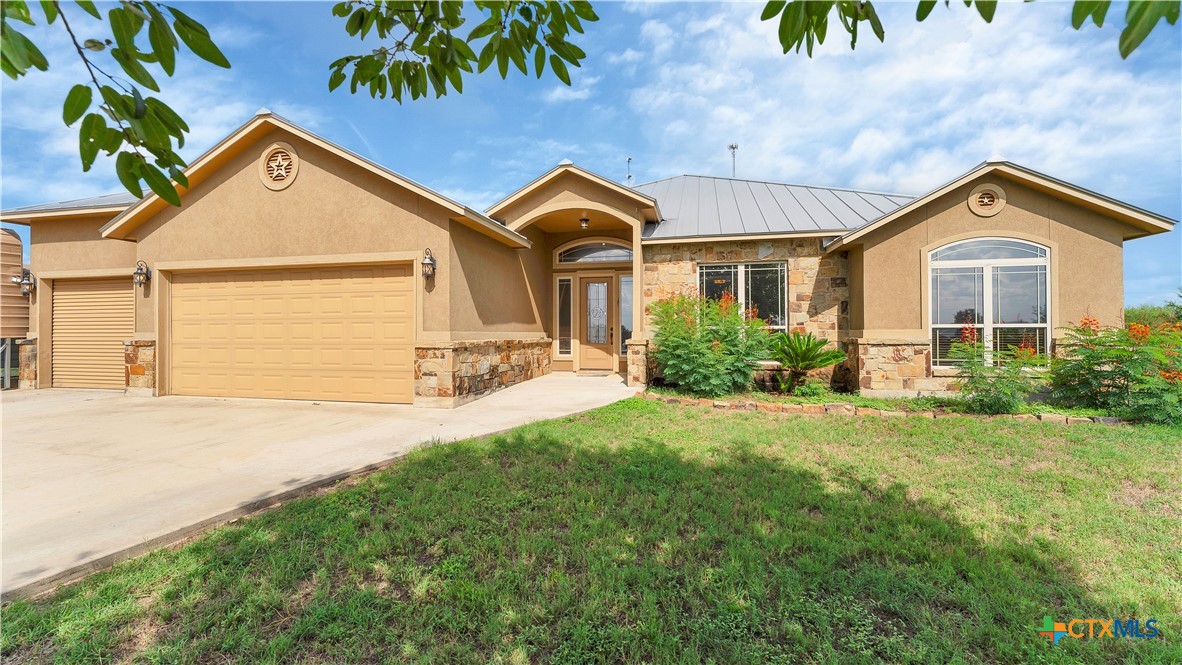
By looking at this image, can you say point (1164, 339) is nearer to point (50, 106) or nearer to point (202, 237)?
point (50, 106)

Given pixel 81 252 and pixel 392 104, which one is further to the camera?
pixel 81 252

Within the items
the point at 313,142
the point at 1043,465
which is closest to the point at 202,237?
the point at 313,142

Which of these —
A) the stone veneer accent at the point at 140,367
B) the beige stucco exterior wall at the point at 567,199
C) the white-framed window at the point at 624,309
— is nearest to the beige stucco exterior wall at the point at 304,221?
the stone veneer accent at the point at 140,367

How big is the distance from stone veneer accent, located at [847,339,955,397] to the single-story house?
0.10 feet

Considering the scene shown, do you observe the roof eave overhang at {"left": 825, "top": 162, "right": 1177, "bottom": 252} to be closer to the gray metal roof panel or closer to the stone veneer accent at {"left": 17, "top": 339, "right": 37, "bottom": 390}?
the gray metal roof panel

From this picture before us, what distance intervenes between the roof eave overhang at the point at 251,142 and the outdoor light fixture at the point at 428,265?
785 millimetres

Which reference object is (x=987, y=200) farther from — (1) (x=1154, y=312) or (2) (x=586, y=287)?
(2) (x=586, y=287)

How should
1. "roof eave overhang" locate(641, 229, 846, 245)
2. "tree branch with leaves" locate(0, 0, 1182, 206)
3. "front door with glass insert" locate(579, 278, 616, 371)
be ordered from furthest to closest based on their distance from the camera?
"front door with glass insert" locate(579, 278, 616, 371) → "roof eave overhang" locate(641, 229, 846, 245) → "tree branch with leaves" locate(0, 0, 1182, 206)

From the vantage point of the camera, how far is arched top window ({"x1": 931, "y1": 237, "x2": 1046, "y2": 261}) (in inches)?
315

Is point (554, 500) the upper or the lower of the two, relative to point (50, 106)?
lower

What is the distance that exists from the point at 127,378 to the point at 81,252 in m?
3.82

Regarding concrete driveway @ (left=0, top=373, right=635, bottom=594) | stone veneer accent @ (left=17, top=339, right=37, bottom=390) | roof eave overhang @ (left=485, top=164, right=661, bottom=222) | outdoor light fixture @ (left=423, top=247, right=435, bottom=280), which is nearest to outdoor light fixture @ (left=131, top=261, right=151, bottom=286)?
concrete driveway @ (left=0, top=373, right=635, bottom=594)

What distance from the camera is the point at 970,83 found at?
7.45 meters

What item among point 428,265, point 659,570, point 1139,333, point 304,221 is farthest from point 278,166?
point 1139,333
